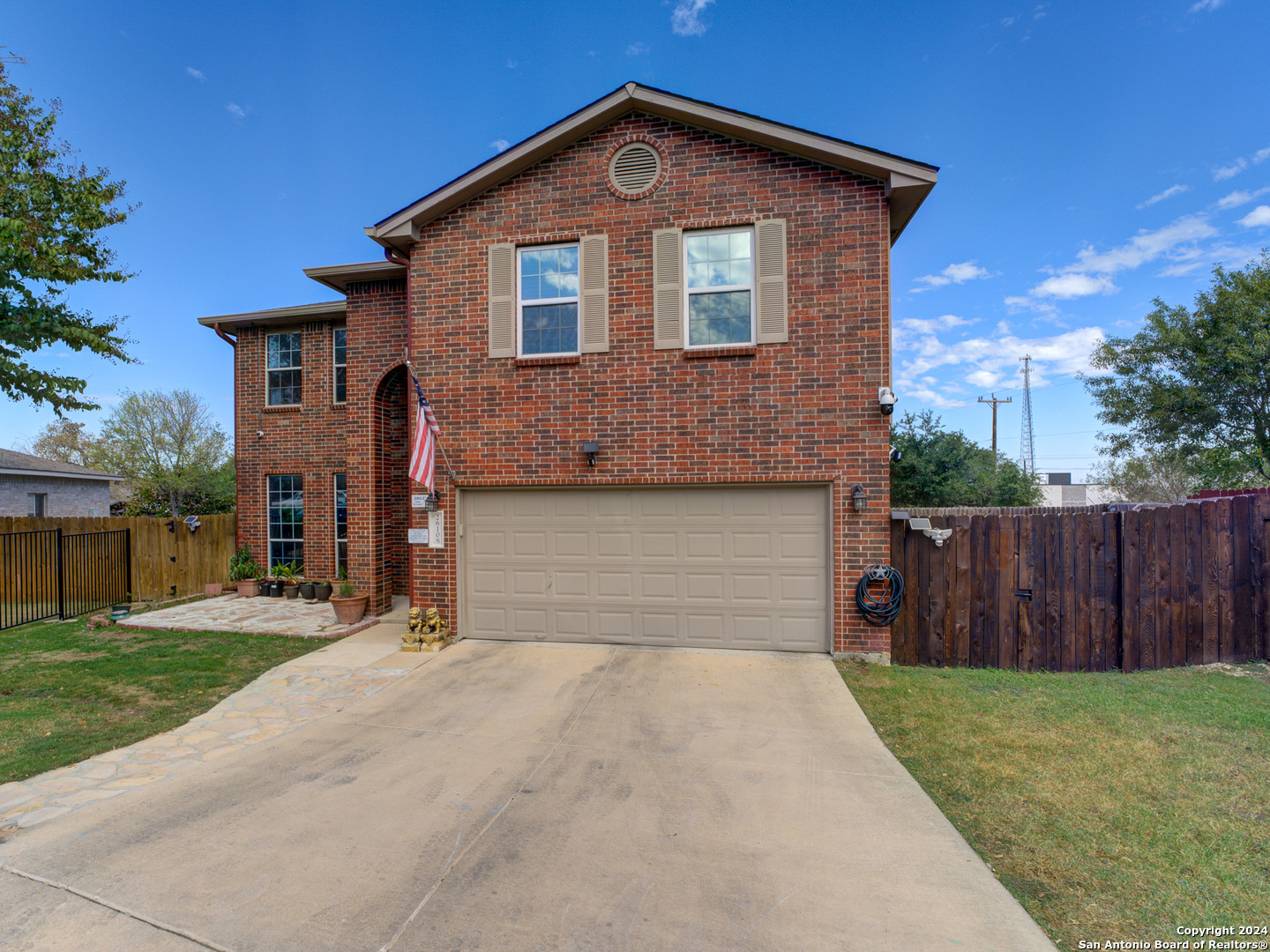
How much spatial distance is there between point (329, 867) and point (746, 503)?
561cm

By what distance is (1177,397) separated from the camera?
16734mm

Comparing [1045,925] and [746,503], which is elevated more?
[746,503]

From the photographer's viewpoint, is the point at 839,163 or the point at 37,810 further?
the point at 839,163

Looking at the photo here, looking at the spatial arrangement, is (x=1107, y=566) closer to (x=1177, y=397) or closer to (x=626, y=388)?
(x=626, y=388)

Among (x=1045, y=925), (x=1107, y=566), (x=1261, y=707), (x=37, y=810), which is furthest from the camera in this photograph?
(x=1107, y=566)

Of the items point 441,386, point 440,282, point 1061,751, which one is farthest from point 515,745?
point 440,282

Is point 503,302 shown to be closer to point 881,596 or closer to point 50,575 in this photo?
point 881,596

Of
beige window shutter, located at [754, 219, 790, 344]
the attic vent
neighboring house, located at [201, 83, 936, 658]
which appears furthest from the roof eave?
beige window shutter, located at [754, 219, 790, 344]

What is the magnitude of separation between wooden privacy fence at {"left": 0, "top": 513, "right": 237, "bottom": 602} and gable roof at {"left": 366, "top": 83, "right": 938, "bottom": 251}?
834cm

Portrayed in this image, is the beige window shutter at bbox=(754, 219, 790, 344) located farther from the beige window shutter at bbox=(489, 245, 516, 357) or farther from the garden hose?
the beige window shutter at bbox=(489, 245, 516, 357)

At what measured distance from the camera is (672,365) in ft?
24.4

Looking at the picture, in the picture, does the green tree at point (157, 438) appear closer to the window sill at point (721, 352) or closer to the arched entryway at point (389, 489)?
the arched entryway at point (389, 489)

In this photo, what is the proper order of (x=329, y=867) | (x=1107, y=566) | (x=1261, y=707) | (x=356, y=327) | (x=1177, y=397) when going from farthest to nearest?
(x=1177, y=397), (x=356, y=327), (x=1107, y=566), (x=1261, y=707), (x=329, y=867)

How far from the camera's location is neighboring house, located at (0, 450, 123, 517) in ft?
57.7
